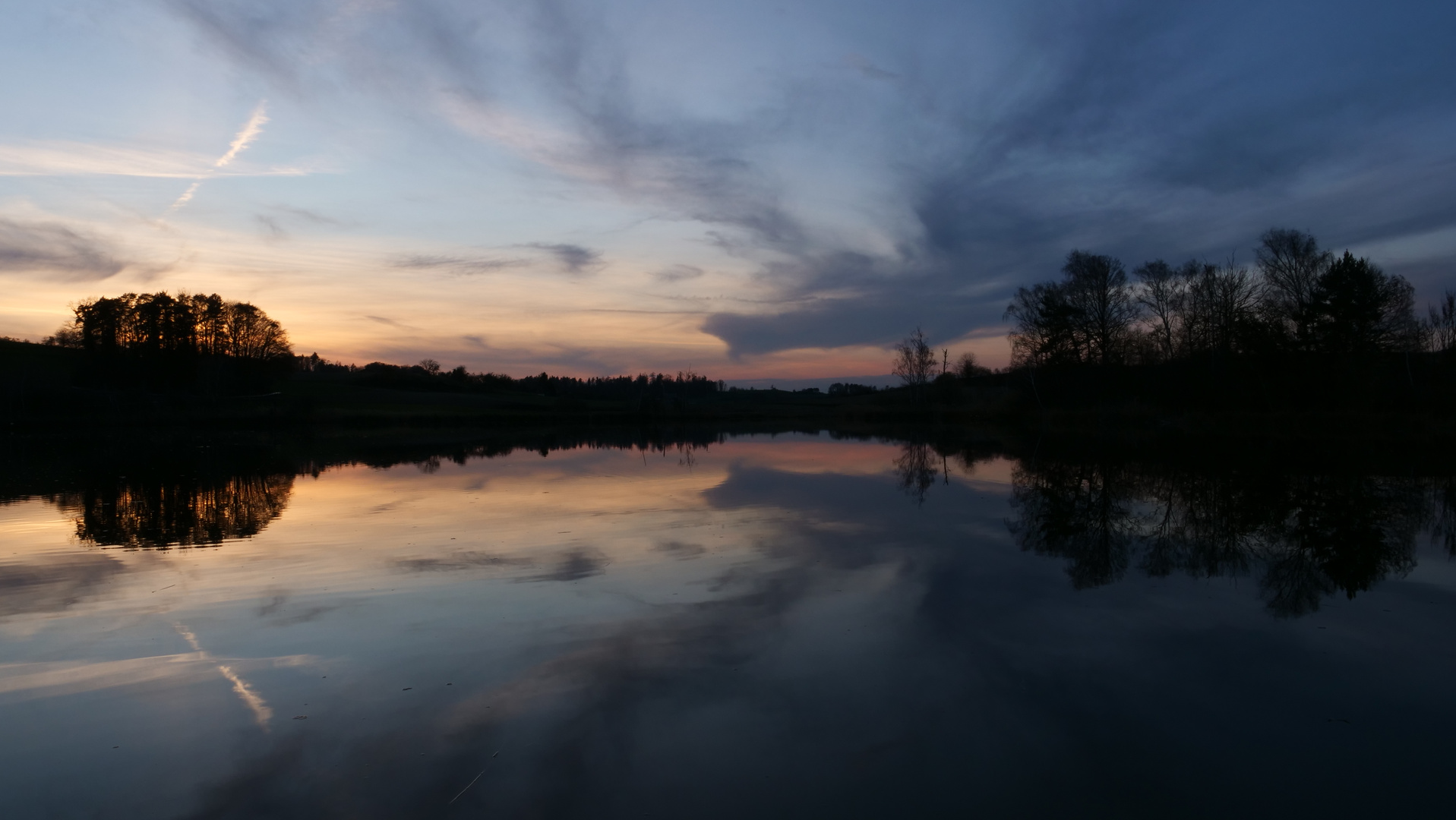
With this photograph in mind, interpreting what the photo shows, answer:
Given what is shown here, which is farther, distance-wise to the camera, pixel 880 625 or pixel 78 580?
pixel 78 580

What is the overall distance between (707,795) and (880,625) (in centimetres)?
320

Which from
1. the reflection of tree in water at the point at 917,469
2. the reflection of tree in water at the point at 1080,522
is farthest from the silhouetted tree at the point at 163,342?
the reflection of tree in water at the point at 1080,522

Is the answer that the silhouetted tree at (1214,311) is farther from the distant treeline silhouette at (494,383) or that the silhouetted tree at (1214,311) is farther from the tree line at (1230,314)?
the distant treeline silhouette at (494,383)

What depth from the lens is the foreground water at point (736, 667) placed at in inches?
157

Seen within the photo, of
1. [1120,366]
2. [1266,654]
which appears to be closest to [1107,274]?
[1120,366]

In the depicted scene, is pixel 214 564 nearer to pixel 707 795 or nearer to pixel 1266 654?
pixel 707 795

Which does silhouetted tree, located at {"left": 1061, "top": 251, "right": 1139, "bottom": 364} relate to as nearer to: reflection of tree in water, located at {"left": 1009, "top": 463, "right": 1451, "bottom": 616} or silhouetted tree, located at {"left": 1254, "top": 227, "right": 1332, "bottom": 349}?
silhouetted tree, located at {"left": 1254, "top": 227, "right": 1332, "bottom": 349}

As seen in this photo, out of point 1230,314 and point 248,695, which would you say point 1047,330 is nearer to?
point 1230,314

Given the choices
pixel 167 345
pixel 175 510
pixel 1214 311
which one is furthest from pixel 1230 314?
pixel 167 345

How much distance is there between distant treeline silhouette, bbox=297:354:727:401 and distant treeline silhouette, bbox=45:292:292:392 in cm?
1666

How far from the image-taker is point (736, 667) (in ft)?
18.7

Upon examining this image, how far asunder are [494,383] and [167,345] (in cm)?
5158

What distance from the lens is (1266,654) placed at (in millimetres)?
5961

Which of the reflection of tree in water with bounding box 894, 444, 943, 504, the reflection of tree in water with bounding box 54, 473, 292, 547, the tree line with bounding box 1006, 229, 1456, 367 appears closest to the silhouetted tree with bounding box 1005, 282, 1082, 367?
the tree line with bounding box 1006, 229, 1456, 367
